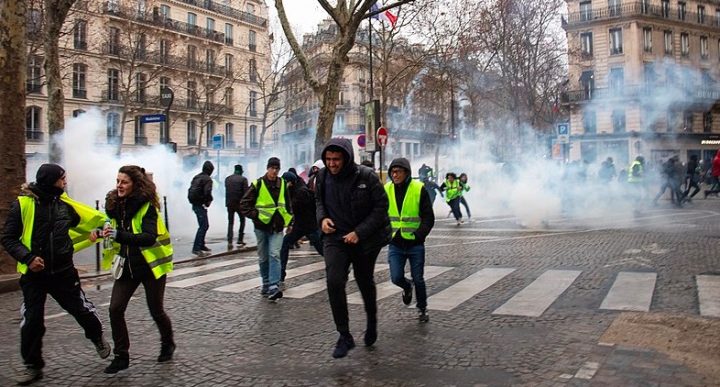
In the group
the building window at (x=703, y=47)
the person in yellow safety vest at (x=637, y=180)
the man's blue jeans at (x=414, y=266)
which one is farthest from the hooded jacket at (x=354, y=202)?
the building window at (x=703, y=47)

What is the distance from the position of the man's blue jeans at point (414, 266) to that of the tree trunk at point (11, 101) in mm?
6181

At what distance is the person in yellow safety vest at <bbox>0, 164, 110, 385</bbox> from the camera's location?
4320 millimetres

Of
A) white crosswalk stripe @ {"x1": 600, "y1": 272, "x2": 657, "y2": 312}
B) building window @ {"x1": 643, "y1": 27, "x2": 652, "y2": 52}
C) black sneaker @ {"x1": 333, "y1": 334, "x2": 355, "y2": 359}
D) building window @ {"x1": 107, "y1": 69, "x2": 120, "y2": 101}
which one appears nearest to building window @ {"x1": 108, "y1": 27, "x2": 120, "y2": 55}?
building window @ {"x1": 107, "y1": 69, "x2": 120, "y2": 101}

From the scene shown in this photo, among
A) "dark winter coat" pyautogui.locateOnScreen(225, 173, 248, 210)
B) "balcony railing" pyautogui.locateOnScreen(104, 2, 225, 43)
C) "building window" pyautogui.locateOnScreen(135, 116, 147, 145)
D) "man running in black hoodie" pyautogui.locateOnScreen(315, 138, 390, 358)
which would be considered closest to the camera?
"man running in black hoodie" pyautogui.locateOnScreen(315, 138, 390, 358)

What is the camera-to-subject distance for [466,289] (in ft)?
24.5

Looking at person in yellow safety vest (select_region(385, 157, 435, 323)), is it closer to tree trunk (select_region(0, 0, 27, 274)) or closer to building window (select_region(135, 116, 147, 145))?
tree trunk (select_region(0, 0, 27, 274))

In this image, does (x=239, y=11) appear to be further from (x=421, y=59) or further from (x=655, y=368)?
(x=655, y=368)

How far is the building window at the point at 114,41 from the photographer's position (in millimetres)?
39031

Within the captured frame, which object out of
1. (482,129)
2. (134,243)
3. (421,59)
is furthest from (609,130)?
(134,243)

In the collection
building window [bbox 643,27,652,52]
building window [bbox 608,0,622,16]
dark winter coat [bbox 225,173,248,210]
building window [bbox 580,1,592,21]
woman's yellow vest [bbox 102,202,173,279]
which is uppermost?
building window [bbox 580,1,592,21]

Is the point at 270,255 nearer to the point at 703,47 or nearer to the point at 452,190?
the point at 452,190

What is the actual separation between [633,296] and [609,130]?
26942 millimetres

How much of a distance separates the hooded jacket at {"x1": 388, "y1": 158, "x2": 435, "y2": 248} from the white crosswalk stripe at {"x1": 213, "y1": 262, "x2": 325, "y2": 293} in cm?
280

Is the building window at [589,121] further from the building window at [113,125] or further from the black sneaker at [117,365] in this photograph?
the black sneaker at [117,365]
